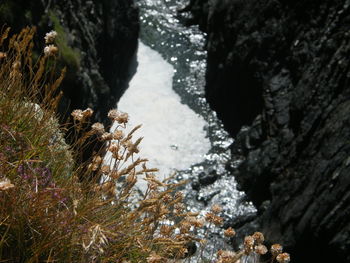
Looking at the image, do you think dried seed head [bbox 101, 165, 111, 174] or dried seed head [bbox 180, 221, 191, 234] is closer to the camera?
dried seed head [bbox 101, 165, 111, 174]

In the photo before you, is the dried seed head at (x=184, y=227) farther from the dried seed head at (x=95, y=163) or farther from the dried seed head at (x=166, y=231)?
the dried seed head at (x=95, y=163)

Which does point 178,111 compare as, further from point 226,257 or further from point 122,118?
point 226,257

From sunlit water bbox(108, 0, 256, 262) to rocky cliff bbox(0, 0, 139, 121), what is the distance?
1.08 m

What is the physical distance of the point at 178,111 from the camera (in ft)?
68.6

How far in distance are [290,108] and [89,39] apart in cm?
665

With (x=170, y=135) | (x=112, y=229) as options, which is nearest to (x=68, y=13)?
(x=170, y=135)

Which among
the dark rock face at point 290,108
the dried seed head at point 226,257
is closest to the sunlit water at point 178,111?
the dark rock face at point 290,108

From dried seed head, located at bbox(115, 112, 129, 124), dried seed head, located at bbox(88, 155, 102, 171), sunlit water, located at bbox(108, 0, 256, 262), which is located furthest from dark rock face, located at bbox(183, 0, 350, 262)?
dried seed head, located at bbox(115, 112, 129, 124)

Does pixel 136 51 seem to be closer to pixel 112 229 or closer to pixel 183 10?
pixel 183 10

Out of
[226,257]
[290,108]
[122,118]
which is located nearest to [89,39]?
[290,108]

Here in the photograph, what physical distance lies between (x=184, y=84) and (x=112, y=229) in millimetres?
18578

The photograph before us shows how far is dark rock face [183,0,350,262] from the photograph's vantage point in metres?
12.4

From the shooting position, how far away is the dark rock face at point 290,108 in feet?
40.7

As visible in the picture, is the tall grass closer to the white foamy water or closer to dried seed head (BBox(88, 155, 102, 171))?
dried seed head (BBox(88, 155, 102, 171))
